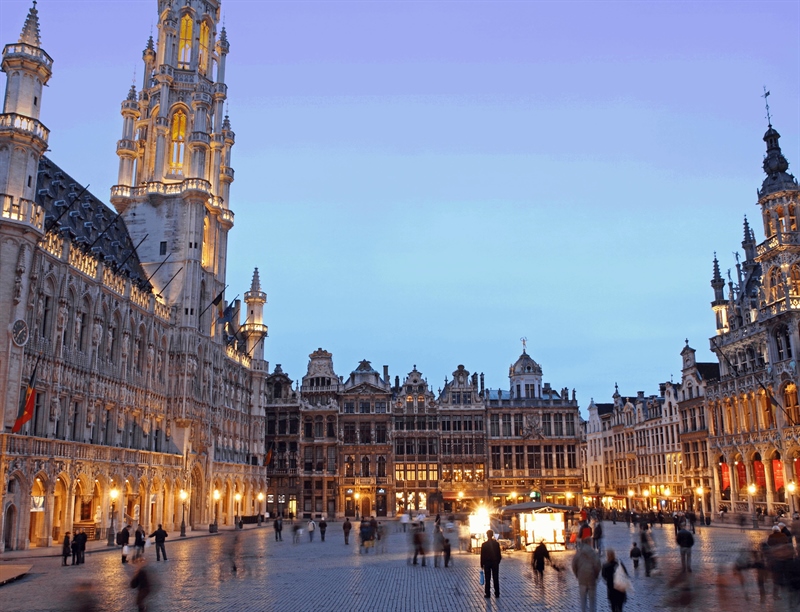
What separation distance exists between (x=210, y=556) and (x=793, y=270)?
46.7 meters

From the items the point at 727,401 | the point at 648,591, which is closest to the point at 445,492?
the point at 727,401

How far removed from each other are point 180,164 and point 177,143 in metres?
2.09

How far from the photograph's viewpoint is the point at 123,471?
156 feet

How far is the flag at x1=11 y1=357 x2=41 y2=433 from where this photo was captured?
112 feet

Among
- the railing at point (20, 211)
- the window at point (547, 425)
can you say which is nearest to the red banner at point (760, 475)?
the window at point (547, 425)

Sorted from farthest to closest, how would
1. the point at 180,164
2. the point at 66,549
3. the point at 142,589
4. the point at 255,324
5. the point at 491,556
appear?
1. the point at 255,324
2. the point at 180,164
3. the point at 66,549
4. the point at 491,556
5. the point at 142,589

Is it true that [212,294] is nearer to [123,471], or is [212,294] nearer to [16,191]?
[123,471]

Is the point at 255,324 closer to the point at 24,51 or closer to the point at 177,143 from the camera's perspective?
the point at 177,143

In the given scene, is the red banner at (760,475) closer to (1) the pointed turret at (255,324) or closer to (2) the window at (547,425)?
(2) the window at (547,425)

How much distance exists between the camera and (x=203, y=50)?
74812 mm

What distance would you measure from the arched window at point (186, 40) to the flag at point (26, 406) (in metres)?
44.5

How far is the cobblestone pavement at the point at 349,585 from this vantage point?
18062 mm

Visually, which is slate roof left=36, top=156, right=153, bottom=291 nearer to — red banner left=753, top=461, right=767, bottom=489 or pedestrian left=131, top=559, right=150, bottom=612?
pedestrian left=131, top=559, right=150, bottom=612

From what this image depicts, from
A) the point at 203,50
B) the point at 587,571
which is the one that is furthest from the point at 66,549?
the point at 203,50
